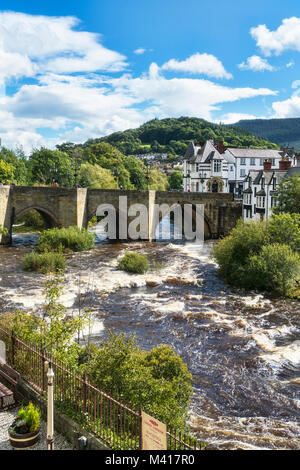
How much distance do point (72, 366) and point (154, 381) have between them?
2.68m

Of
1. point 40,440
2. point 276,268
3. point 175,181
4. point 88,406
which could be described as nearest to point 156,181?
point 175,181

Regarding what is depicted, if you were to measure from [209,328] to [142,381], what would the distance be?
12.4 metres

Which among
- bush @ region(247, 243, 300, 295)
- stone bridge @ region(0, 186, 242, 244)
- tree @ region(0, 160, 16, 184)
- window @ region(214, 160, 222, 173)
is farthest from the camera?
window @ region(214, 160, 222, 173)

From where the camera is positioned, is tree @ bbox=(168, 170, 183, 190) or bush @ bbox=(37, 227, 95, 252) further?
tree @ bbox=(168, 170, 183, 190)

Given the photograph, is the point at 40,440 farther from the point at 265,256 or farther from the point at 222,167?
the point at 222,167

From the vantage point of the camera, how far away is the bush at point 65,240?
1673 inches

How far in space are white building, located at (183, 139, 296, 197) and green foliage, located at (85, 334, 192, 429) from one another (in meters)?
65.7

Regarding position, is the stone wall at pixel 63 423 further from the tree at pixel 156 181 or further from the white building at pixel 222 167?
the tree at pixel 156 181

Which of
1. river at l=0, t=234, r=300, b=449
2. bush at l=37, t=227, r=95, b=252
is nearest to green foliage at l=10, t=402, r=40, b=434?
river at l=0, t=234, r=300, b=449

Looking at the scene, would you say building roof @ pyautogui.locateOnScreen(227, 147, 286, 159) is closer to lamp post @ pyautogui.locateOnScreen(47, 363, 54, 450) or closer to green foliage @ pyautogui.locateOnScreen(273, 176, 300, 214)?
green foliage @ pyautogui.locateOnScreen(273, 176, 300, 214)

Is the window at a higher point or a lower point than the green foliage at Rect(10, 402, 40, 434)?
higher

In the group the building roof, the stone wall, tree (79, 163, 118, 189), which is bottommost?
the stone wall

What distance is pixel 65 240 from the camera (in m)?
44.2

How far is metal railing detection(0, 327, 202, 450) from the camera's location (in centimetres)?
994
